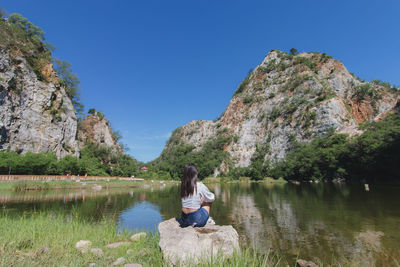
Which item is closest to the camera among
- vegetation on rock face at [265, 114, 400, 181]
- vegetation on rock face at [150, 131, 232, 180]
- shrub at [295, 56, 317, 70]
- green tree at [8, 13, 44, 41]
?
vegetation on rock face at [265, 114, 400, 181]

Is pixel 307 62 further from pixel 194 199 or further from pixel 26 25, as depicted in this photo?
pixel 194 199

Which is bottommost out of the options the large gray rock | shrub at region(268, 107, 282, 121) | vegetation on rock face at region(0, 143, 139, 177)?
the large gray rock

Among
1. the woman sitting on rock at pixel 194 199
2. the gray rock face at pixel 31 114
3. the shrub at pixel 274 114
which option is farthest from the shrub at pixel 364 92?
the gray rock face at pixel 31 114

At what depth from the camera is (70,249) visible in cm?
539

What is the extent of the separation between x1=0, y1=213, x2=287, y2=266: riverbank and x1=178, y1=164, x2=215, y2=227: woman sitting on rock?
1.05 m

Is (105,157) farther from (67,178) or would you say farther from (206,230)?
(206,230)

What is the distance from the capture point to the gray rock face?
128ft

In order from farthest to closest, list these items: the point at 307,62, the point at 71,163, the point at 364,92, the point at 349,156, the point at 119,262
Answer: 1. the point at 307,62
2. the point at 364,92
3. the point at 349,156
4. the point at 71,163
5. the point at 119,262

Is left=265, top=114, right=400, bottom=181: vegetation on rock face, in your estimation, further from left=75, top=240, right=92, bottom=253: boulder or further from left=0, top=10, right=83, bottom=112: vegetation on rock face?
left=0, top=10, right=83, bottom=112: vegetation on rock face

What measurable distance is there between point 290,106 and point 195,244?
8272 centimetres

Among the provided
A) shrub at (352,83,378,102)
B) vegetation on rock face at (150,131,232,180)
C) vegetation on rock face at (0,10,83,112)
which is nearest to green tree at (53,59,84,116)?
vegetation on rock face at (0,10,83,112)

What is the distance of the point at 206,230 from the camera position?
16.2ft

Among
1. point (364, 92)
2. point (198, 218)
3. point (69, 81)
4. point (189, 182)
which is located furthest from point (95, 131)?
point (364, 92)

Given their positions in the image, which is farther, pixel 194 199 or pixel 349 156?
pixel 349 156
